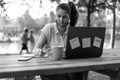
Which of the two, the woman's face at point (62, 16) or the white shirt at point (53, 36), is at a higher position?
the woman's face at point (62, 16)

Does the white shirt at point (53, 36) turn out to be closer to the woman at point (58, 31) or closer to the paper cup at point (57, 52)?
the woman at point (58, 31)

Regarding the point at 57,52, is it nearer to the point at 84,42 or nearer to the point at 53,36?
the point at 84,42

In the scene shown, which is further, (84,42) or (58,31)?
(58,31)

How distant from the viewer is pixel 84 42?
1767mm

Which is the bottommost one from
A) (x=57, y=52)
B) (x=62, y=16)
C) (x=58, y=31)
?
(x=57, y=52)

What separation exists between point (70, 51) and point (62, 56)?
0.40 feet

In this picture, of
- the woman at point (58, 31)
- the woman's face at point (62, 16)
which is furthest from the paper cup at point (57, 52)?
the woman's face at point (62, 16)

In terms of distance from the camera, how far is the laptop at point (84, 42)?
5.58ft

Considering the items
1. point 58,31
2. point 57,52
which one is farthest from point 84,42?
point 58,31

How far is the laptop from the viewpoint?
1702 millimetres

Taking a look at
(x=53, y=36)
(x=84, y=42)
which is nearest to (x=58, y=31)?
(x=53, y=36)

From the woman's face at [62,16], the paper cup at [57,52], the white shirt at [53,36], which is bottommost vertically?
the paper cup at [57,52]

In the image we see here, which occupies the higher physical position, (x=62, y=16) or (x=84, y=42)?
(x=62, y=16)

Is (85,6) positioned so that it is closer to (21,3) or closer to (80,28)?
(21,3)
